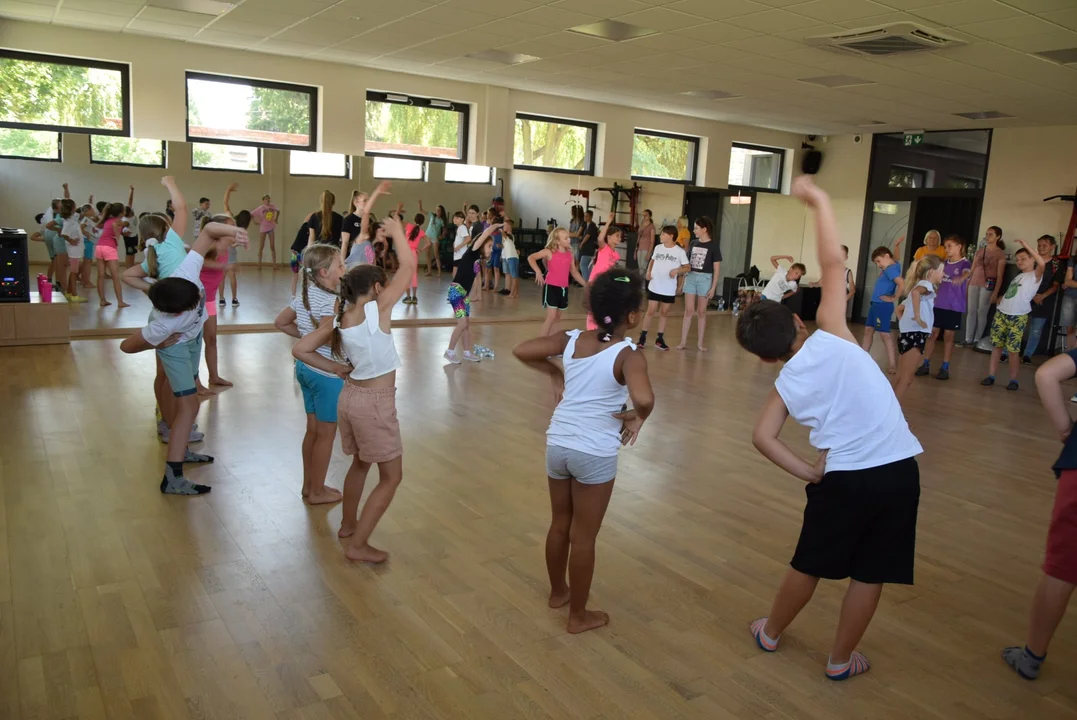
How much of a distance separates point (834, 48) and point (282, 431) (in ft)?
19.5

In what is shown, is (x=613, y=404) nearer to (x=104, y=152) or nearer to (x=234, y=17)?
(x=234, y=17)

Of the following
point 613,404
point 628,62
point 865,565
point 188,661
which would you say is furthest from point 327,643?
point 628,62

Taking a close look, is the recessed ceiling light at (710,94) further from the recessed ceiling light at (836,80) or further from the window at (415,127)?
the window at (415,127)

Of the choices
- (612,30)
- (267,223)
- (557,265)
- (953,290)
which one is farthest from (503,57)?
(267,223)

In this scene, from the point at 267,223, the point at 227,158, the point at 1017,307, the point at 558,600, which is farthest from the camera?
the point at 227,158

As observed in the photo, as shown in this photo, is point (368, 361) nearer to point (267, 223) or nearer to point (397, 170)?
point (267, 223)

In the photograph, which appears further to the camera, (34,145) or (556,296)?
(34,145)

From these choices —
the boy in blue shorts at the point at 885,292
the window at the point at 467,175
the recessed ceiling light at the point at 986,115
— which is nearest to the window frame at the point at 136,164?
the window at the point at 467,175

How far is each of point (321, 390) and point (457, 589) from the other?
A: 1.26m

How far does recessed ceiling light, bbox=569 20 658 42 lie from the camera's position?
754 centimetres

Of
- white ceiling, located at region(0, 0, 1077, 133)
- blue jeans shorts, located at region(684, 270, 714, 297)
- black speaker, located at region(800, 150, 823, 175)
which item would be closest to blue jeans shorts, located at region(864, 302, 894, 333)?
blue jeans shorts, located at region(684, 270, 714, 297)

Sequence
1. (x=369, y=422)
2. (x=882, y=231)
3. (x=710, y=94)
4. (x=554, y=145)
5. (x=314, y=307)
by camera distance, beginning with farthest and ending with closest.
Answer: (x=882, y=231)
(x=554, y=145)
(x=710, y=94)
(x=314, y=307)
(x=369, y=422)

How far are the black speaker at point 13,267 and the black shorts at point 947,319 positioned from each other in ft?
32.0

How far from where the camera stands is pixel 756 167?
15.1 meters
